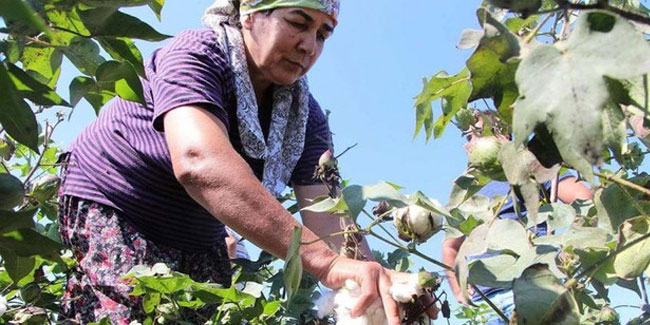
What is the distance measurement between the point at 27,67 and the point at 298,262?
20.0 inches

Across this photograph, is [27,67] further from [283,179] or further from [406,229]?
[283,179]

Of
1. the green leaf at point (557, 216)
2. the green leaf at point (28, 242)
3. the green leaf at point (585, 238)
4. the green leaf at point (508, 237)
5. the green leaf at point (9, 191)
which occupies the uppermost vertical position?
the green leaf at point (9, 191)

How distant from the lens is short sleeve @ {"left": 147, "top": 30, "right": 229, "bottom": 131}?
5.39 feet

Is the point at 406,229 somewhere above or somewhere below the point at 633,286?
above

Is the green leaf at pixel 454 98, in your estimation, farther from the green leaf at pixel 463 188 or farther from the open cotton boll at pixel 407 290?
the open cotton boll at pixel 407 290

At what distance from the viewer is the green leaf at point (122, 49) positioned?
0.91 meters

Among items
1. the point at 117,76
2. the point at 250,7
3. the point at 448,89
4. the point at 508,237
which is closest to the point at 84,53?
the point at 117,76

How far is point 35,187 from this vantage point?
80.8 inches

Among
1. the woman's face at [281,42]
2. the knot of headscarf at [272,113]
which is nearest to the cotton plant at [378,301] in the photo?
the knot of headscarf at [272,113]

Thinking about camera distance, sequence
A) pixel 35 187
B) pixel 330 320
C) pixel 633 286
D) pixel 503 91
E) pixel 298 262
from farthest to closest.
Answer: pixel 35 187, pixel 330 320, pixel 633 286, pixel 298 262, pixel 503 91

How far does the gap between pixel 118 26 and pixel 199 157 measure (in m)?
0.63

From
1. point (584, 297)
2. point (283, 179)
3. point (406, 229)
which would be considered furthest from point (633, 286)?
point (283, 179)

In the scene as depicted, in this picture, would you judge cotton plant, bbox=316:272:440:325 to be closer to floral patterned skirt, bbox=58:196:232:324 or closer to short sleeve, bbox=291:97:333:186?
floral patterned skirt, bbox=58:196:232:324

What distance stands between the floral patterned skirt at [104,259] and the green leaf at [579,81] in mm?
1380
